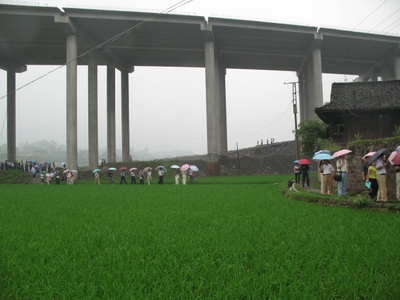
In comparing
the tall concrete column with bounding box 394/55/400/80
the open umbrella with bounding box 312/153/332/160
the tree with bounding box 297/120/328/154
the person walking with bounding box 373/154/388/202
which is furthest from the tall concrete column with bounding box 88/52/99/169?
the tall concrete column with bounding box 394/55/400/80

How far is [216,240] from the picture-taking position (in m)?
5.24

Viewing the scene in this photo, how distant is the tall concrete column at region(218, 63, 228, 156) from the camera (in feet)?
146

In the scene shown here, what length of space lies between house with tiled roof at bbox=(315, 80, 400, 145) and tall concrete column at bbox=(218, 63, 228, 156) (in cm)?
2297

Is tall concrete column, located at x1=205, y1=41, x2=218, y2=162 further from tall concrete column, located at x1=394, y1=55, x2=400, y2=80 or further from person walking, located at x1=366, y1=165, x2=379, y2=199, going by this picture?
person walking, located at x1=366, y1=165, x2=379, y2=199

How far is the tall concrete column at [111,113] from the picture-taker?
4244cm

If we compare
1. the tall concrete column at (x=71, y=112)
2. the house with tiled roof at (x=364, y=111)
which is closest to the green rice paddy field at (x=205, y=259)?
the house with tiled roof at (x=364, y=111)

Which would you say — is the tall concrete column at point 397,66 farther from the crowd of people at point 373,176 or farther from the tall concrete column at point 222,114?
the crowd of people at point 373,176

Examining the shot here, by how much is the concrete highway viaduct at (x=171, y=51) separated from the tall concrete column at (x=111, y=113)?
0.13 metres

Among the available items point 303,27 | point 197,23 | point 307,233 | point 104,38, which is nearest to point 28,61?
point 104,38

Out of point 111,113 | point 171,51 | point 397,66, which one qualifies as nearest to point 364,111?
point 171,51

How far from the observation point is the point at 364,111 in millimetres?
20141

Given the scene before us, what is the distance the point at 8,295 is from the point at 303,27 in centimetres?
3804

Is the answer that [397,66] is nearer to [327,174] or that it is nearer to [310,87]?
[310,87]

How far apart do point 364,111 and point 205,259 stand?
19116mm
